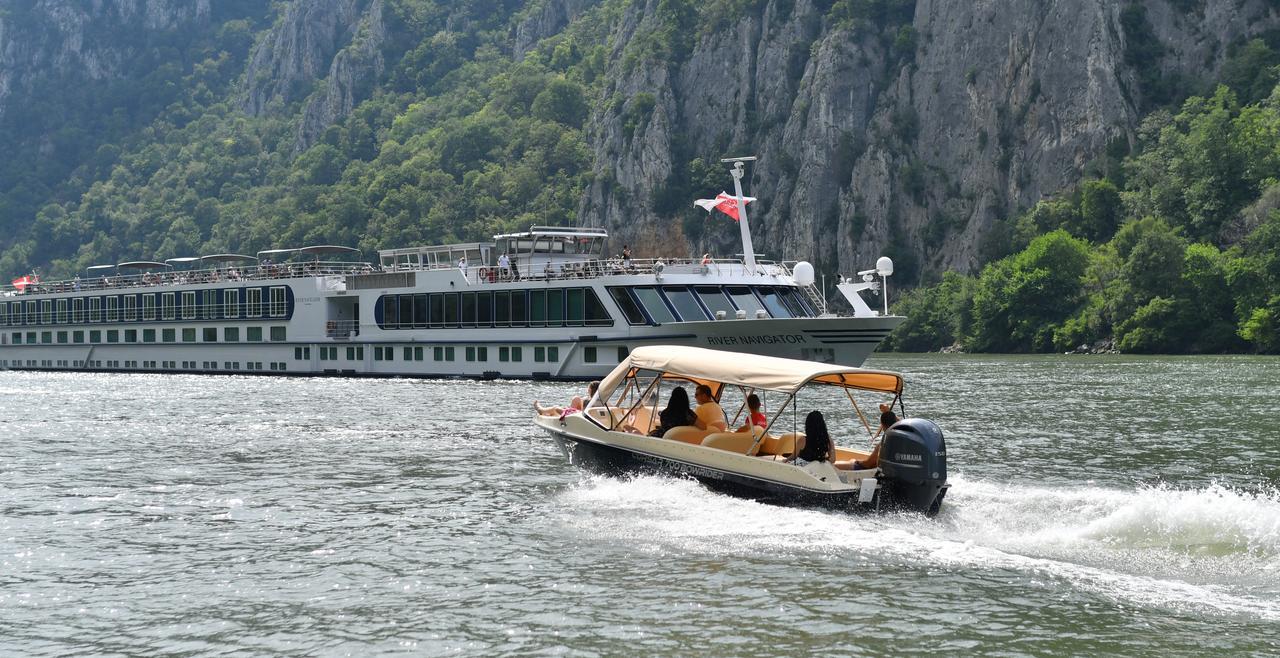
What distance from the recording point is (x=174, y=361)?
79375 millimetres

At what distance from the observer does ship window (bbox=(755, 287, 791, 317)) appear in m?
54.6

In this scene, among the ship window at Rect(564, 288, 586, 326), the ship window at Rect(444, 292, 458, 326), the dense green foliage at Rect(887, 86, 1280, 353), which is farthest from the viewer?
the dense green foliage at Rect(887, 86, 1280, 353)

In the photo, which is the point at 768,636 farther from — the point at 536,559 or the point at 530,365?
the point at 530,365

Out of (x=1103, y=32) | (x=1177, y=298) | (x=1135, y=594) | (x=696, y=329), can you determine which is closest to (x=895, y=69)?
(x=1103, y=32)

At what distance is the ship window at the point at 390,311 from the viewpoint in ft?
219

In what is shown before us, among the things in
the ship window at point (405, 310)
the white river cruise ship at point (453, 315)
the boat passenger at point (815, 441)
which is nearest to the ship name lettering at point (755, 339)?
the white river cruise ship at point (453, 315)

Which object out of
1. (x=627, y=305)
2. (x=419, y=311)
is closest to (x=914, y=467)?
(x=627, y=305)

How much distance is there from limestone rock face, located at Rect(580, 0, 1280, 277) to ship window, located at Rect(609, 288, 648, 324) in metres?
83.6

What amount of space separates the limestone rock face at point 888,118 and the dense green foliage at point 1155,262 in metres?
7.81

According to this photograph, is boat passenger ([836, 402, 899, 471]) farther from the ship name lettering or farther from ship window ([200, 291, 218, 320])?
ship window ([200, 291, 218, 320])

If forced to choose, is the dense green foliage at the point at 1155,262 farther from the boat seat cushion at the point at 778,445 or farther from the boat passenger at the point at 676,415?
the boat seat cushion at the point at 778,445

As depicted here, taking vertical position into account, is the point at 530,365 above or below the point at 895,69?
below

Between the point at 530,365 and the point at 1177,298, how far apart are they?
2062 inches

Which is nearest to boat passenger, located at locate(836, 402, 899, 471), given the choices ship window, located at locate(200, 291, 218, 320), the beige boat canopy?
the beige boat canopy
